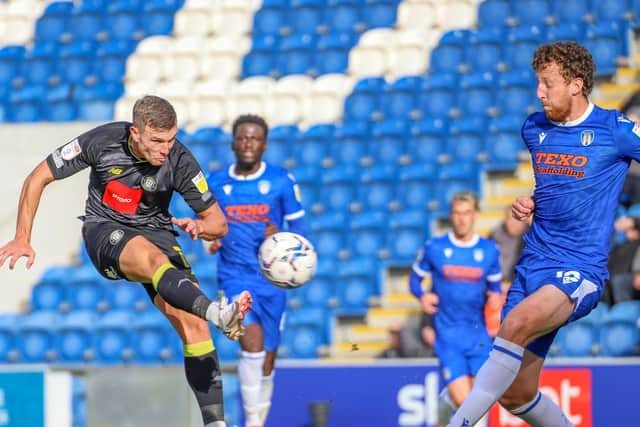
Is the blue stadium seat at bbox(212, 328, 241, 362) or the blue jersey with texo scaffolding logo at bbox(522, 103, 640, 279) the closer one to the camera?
the blue jersey with texo scaffolding logo at bbox(522, 103, 640, 279)

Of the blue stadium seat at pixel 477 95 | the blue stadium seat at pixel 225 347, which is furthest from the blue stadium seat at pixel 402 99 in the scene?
the blue stadium seat at pixel 225 347

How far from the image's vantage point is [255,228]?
337 inches

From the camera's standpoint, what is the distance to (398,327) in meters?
10.9

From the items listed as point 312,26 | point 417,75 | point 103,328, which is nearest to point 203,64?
point 312,26

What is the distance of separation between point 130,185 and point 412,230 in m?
5.31

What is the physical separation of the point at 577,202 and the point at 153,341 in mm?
6388

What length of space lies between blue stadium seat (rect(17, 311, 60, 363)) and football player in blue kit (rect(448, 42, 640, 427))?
22.4 ft

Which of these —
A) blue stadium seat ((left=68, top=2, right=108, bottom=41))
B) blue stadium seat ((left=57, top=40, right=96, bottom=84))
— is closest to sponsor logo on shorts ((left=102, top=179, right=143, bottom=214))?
blue stadium seat ((left=57, top=40, right=96, bottom=84))

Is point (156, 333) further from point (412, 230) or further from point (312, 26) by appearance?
point (312, 26)

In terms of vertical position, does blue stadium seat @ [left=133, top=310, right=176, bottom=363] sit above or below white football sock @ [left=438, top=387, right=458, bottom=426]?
above

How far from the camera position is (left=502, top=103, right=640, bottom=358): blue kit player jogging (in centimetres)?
579

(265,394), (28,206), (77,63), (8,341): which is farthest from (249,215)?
(77,63)

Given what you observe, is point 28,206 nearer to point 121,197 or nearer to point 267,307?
point 121,197

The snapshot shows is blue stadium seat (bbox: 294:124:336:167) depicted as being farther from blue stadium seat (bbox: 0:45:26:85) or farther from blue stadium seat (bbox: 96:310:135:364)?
blue stadium seat (bbox: 0:45:26:85)
